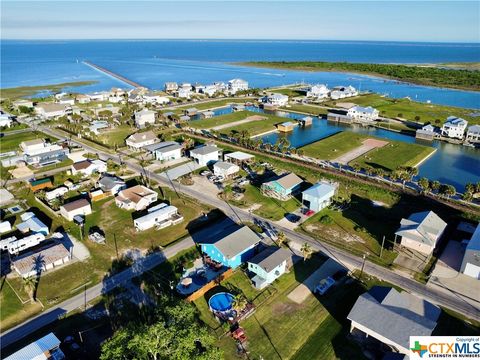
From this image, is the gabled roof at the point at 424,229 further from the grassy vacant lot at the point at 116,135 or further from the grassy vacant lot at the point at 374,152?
the grassy vacant lot at the point at 116,135

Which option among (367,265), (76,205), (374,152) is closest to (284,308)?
(367,265)

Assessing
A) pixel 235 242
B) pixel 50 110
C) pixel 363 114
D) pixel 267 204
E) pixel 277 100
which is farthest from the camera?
pixel 277 100

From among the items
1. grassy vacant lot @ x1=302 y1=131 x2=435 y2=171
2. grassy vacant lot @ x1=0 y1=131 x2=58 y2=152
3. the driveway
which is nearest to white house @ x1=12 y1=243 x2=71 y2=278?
the driveway

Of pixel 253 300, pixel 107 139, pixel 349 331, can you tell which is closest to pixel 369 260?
pixel 349 331

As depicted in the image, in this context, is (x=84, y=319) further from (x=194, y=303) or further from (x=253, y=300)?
(x=253, y=300)

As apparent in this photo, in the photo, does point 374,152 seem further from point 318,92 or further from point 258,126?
point 318,92

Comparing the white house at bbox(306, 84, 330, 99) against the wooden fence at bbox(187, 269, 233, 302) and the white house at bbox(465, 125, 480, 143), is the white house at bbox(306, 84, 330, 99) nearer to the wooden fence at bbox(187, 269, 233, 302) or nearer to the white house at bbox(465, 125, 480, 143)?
the white house at bbox(465, 125, 480, 143)

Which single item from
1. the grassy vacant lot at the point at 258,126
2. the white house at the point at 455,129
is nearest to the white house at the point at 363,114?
the grassy vacant lot at the point at 258,126
